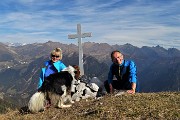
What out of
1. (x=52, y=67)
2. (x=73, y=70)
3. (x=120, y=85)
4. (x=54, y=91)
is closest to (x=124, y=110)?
(x=54, y=91)

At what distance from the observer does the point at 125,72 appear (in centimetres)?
1503

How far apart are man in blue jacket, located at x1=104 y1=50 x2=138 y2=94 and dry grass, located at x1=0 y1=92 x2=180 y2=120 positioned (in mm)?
1202

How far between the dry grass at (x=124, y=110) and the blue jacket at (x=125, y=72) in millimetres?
1276

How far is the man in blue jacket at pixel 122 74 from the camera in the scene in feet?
47.8

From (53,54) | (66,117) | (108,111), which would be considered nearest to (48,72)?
(53,54)

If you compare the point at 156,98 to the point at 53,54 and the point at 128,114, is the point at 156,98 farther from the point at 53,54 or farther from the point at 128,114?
the point at 53,54

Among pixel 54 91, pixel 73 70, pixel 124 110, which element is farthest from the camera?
pixel 73 70

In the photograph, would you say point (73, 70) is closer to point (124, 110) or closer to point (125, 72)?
point (125, 72)

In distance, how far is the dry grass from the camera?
10062 millimetres

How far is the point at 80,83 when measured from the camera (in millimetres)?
16953

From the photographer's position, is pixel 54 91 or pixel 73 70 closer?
pixel 54 91

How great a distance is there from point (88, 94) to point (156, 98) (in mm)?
5110

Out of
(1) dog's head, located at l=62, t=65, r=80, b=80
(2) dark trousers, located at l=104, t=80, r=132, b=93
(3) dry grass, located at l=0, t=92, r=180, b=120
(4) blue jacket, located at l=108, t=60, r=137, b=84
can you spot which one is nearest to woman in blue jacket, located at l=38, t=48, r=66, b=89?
(1) dog's head, located at l=62, t=65, r=80, b=80

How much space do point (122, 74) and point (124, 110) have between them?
174 inches
